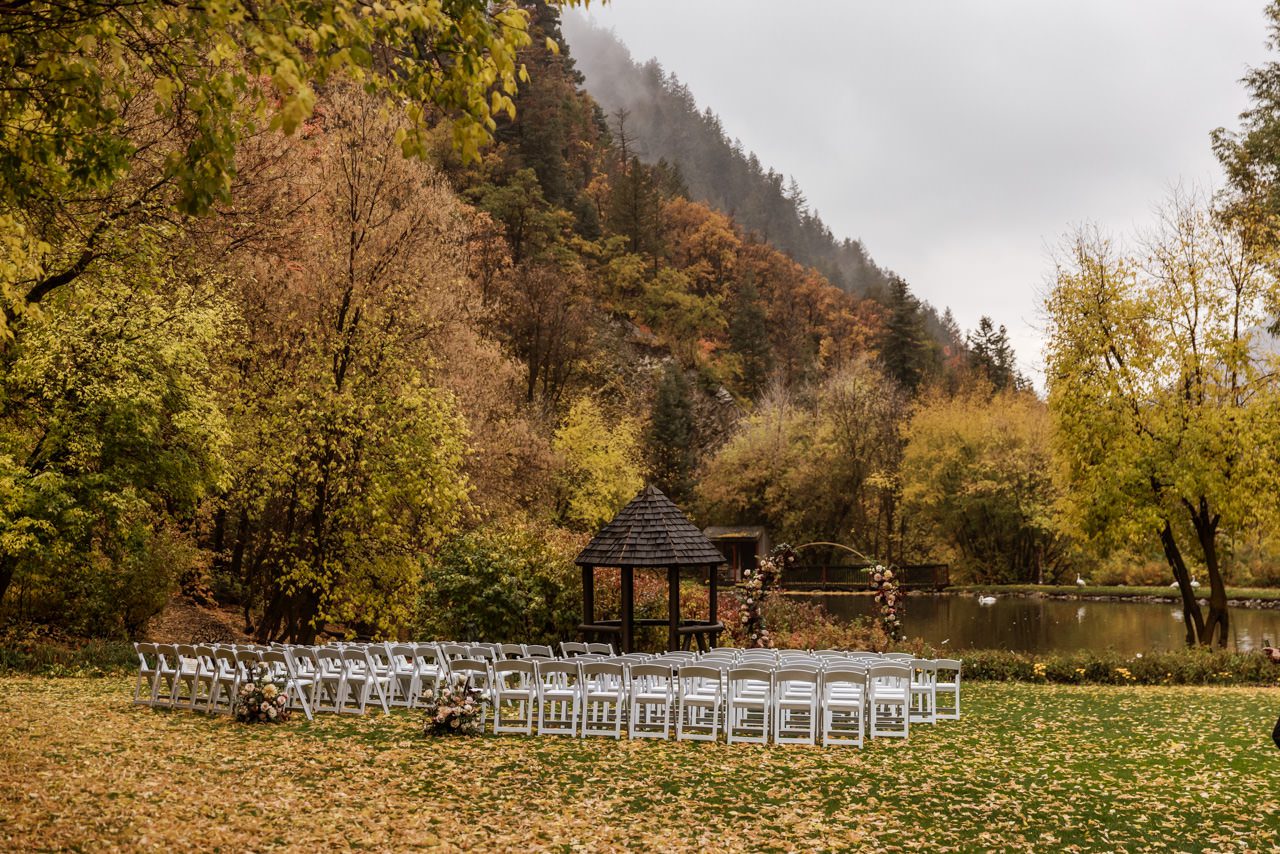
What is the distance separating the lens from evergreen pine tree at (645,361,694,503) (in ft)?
185

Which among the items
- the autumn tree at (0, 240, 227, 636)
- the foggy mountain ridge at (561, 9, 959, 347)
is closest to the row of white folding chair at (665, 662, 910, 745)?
the autumn tree at (0, 240, 227, 636)

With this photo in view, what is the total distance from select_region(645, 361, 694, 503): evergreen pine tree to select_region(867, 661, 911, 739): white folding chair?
42.7 meters

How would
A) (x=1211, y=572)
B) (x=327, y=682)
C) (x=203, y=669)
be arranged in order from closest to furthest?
(x=203, y=669) < (x=327, y=682) < (x=1211, y=572)

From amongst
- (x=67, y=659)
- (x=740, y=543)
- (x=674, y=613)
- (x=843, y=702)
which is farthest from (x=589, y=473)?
(x=843, y=702)

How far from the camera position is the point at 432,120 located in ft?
205

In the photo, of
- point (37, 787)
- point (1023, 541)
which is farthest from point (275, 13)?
point (1023, 541)

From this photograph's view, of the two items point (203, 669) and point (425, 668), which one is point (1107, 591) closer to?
point (425, 668)

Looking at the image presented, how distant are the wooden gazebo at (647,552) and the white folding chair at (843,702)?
4108 mm

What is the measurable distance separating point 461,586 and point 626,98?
532 ft

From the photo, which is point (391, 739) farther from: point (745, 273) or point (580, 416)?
point (745, 273)

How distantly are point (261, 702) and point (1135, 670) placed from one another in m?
14.8

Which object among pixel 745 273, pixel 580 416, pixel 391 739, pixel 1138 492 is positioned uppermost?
pixel 745 273

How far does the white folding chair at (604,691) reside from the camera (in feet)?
36.3

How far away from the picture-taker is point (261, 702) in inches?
452
